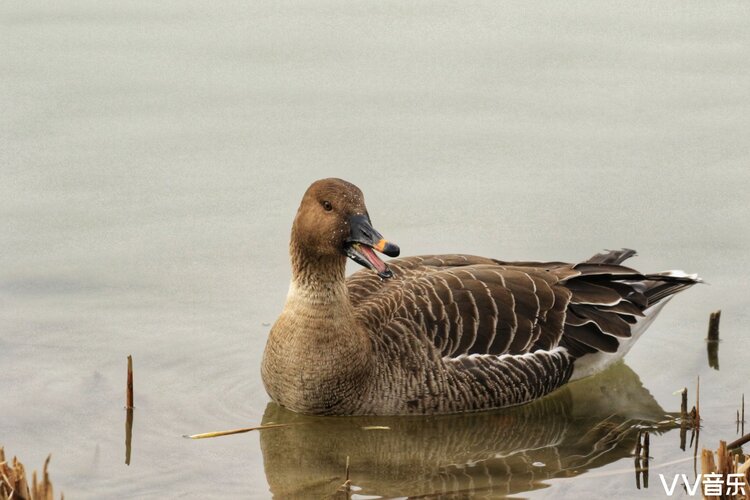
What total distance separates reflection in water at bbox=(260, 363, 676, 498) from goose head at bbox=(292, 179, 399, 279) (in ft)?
4.59

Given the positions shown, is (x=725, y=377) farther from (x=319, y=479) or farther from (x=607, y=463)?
(x=319, y=479)

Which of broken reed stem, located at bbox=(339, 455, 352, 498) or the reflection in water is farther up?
the reflection in water

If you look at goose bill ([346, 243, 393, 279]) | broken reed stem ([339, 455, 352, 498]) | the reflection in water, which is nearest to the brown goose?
goose bill ([346, 243, 393, 279])

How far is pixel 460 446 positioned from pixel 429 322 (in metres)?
1.18

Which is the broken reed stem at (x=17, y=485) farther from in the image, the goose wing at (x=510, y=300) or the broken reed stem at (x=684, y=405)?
the broken reed stem at (x=684, y=405)

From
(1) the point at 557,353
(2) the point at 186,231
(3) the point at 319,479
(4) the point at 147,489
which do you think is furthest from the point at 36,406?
(1) the point at 557,353

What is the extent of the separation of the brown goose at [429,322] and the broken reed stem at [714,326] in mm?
401

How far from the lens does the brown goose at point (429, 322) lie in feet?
33.9

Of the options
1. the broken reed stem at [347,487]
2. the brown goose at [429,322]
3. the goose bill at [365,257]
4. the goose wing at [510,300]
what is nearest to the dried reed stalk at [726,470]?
the broken reed stem at [347,487]

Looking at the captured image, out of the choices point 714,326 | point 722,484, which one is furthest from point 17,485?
point 714,326

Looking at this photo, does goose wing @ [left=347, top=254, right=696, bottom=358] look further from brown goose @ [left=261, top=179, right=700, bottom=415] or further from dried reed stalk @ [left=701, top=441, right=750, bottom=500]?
dried reed stalk @ [left=701, top=441, right=750, bottom=500]

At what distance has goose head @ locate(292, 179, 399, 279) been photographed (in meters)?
10.0

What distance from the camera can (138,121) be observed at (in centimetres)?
1538

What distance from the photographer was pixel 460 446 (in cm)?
1006
